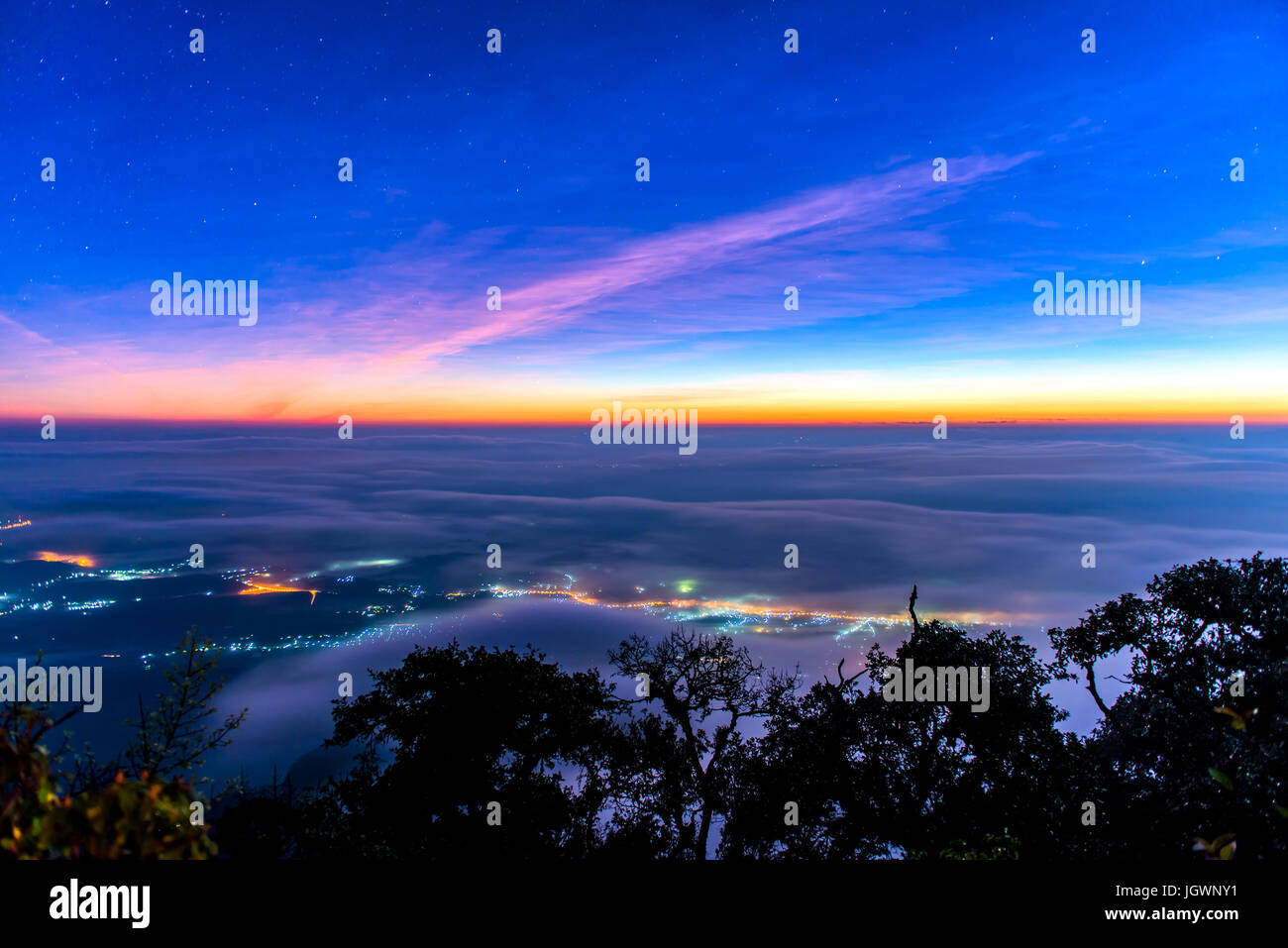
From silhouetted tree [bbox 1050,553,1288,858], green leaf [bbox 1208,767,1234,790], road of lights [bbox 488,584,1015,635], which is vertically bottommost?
road of lights [bbox 488,584,1015,635]

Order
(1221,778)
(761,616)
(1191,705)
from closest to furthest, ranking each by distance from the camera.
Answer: (1221,778) → (1191,705) → (761,616)

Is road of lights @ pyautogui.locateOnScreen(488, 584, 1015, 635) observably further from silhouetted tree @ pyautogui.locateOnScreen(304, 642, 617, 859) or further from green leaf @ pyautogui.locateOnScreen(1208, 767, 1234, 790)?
green leaf @ pyautogui.locateOnScreen(1208, 767, 1234, 790)

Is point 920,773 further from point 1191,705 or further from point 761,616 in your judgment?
point 761,616

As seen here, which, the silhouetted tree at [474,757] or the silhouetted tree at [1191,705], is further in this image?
the silhouetted tree at [474,757]

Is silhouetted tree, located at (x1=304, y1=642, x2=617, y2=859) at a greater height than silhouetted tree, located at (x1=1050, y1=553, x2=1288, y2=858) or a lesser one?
lesser

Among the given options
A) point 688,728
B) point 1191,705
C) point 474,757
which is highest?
point 1191,705

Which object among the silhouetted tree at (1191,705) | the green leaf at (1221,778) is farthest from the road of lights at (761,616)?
the green leaf at (1221,778)

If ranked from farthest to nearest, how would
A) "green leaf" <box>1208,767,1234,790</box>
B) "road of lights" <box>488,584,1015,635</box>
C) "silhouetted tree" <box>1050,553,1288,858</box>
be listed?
"road of lights" <box>488,584,1015,635</box> < "silhouetted tree" <box>1050,553,1288,858</box> < "green leaf" <box>1208,767,1234,790</box>

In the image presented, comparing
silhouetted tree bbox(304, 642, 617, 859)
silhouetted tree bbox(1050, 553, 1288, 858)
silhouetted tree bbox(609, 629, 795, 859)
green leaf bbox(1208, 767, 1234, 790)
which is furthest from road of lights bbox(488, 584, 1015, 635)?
green leaf bbox(1208, 767, 1234, 790)

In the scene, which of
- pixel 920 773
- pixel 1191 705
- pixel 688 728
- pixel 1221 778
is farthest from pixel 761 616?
pixel 1221 778

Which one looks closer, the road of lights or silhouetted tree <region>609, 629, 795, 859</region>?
silhouetted tree <region>609, 629, 795, 859</region>

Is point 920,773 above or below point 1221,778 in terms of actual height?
below

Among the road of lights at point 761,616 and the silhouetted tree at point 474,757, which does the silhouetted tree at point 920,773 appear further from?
the road of lights at point 761,616
